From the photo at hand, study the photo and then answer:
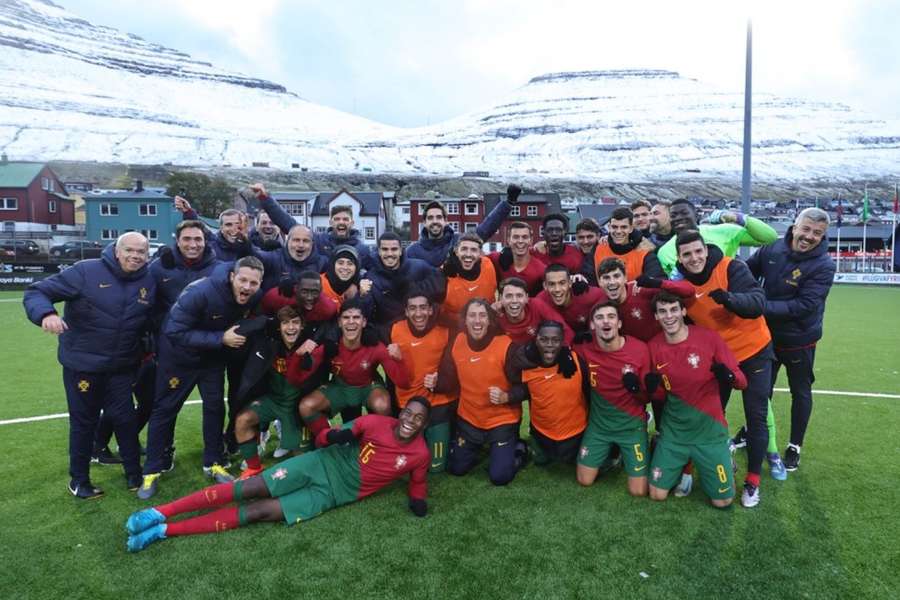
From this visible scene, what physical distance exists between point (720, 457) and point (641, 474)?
1.93 feet

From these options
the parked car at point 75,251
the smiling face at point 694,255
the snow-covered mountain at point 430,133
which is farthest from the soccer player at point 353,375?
the snow-covered mountain at point 430,133

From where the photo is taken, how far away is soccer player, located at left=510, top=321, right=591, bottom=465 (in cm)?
455

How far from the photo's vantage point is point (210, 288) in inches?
168

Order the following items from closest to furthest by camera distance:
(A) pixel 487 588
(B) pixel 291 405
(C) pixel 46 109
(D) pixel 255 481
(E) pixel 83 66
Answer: (A) pixel 487 588, (D) pixel 255 481, (B) pixel 291 405, (C) pixel 46 109, (E) pixel 83 66

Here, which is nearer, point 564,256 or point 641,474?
point 641,474

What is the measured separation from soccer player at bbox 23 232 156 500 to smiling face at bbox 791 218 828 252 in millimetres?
4997

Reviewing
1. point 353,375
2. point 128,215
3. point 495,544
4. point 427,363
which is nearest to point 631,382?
point 495,544

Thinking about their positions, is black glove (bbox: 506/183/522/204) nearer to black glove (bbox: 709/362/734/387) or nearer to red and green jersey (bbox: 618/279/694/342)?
red and green jersey (bbox: 618/279/694/342)

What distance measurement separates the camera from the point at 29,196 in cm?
4566

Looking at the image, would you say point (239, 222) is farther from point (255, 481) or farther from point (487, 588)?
point (487, 588)

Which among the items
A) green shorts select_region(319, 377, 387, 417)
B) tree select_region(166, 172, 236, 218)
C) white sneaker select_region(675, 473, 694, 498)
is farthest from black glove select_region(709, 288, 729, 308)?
tree select_region(166, 172, 236, 218)

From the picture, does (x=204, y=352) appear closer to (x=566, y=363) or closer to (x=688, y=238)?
(x=566, y=363)

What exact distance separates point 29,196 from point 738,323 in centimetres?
5600

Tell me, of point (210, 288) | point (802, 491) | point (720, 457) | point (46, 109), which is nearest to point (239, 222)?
point (210, 288)
